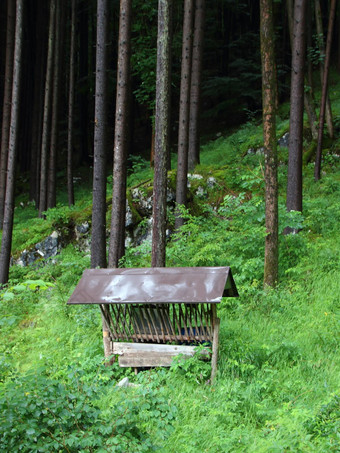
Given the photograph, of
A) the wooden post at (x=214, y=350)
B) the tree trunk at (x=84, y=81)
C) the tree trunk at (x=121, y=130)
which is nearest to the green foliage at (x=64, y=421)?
the wooden post at (x=214, y=350)

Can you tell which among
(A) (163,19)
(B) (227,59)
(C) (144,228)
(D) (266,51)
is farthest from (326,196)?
(B) (227,59)

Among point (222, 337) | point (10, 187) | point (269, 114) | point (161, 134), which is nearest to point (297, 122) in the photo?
point (269, 114)

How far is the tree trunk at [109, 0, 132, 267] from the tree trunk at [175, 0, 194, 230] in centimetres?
270

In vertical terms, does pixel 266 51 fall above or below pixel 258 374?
above

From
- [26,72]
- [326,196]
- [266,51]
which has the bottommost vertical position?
[326,196]

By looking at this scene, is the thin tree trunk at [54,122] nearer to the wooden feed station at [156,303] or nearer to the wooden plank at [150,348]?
the wooden feed station at [156,303]

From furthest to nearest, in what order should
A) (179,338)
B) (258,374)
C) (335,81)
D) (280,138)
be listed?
(335,81), (280,138), (179,338), (258,374)

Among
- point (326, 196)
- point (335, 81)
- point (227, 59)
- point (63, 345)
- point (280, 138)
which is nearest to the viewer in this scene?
point (63, 345)

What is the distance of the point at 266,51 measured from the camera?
29.4ft

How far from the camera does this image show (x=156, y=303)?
6.59m

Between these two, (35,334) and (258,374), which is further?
(35,334)

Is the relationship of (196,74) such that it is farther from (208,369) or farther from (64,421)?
(64,421)

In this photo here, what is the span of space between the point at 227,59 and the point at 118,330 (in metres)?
29.2

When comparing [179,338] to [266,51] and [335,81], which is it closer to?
[266,51]
